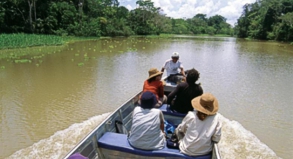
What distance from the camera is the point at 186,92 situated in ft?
13.3

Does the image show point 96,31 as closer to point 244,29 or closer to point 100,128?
point 100,128

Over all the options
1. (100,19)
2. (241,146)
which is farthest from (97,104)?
(100,19)

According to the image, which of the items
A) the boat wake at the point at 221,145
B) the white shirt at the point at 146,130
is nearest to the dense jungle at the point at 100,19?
the boat wake at the point at 221,145

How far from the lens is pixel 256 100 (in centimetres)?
802

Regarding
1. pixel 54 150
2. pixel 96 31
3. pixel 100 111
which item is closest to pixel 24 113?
pixel 100 111

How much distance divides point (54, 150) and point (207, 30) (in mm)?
93183

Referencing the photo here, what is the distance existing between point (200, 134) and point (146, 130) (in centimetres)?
61

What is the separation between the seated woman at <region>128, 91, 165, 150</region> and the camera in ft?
9.84

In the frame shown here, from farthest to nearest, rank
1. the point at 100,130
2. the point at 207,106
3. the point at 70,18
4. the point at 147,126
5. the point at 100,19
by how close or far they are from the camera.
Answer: the point at 100,19 < the point at 70,18 < the point at 100,130 < the point at 147,126 < the point at 207,106

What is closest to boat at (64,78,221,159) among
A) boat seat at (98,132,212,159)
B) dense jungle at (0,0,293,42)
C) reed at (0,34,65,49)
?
boat seat at (98,132,212,159)

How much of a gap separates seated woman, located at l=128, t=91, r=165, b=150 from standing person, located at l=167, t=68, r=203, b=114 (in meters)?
1.09

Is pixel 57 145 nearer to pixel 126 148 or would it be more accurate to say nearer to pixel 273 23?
pixel 126 148

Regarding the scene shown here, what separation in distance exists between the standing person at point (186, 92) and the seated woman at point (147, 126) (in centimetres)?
109

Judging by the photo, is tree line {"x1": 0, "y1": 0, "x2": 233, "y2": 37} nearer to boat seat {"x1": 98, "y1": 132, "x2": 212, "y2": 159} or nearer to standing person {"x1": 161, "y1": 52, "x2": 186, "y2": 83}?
standing person {"x1": 161, "y1": 52, "x2": 186, "y2": 83}
